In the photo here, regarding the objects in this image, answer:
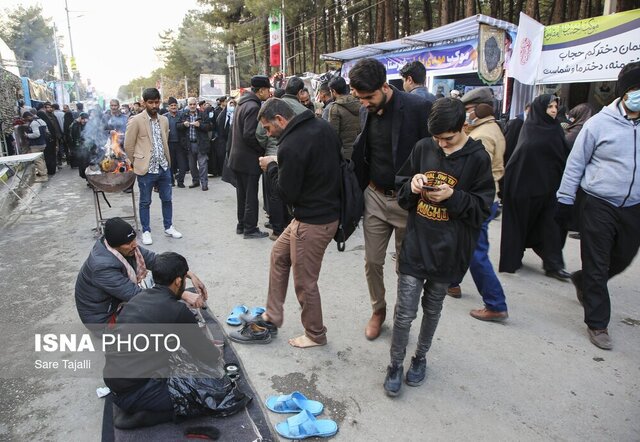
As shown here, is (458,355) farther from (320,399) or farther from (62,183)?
(62,183)

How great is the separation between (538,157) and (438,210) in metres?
2.38

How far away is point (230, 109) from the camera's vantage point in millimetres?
8906

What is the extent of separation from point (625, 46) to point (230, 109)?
23.2 feet

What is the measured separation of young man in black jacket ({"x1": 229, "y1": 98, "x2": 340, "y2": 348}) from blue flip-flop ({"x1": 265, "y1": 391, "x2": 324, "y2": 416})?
62cm

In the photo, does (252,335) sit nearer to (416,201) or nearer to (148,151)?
(416,201)

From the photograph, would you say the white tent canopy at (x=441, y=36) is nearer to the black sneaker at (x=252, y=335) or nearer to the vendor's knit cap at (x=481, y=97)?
the vendor's knit cap at (x=481, y=97)

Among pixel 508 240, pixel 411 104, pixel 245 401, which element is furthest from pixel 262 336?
pixel 508 240

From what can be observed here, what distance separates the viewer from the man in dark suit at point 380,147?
8.97 feet

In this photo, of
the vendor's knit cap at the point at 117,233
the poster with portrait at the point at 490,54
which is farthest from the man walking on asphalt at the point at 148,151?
the poster with portrait at the point at 490,54

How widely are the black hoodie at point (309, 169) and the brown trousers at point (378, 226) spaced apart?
30cm

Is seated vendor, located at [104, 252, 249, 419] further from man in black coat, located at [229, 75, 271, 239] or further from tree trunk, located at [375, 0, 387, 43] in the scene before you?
tree trunk, located at [375, 0, 387, 43]

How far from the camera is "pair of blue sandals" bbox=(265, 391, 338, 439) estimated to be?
2.28 metres

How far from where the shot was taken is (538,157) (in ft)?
13.7

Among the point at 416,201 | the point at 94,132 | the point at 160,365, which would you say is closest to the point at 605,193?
the point at 416,201
